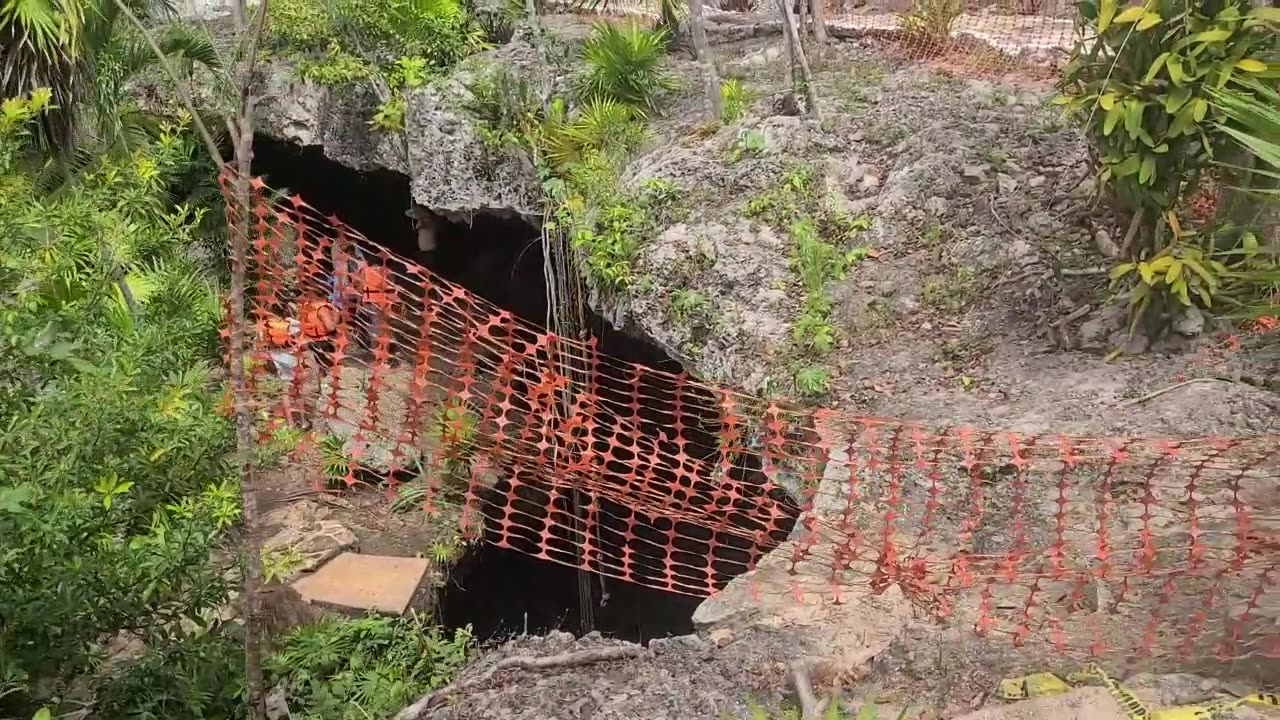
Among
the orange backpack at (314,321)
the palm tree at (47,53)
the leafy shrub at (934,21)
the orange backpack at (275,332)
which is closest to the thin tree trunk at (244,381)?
the orange backpack at (314,321)

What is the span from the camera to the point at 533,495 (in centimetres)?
695

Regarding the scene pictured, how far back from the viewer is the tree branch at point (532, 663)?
3.10 m

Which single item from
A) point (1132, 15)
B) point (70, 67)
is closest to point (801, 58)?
point (1132, 15)

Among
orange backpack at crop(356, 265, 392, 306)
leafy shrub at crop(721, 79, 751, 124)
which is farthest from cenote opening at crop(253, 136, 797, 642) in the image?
leafy shrub at crop(721, 79, 751, 124)

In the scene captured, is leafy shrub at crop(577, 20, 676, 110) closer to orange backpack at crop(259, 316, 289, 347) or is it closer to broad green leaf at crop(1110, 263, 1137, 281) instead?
orange backpack at crop(259, 316, 289, 347)

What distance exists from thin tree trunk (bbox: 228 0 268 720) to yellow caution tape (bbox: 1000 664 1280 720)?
7.16 ft

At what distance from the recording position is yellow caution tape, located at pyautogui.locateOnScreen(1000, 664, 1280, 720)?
2.30 meters

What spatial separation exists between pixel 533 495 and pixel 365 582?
238 centimetres

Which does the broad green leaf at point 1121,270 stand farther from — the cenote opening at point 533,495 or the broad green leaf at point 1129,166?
the cenote opening at point 533,495

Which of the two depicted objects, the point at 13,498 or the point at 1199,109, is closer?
the point at 13,498

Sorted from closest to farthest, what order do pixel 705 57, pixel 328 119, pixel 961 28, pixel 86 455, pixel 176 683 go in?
pixel 86 455 < pixel 176 683 < pixel 705 57 < pixel 961 28 < pixel 328 119

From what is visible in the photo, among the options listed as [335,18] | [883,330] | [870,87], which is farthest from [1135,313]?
[335,18]

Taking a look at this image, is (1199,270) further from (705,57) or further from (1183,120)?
(705,57)

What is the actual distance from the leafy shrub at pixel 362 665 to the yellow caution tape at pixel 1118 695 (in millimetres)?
2123
